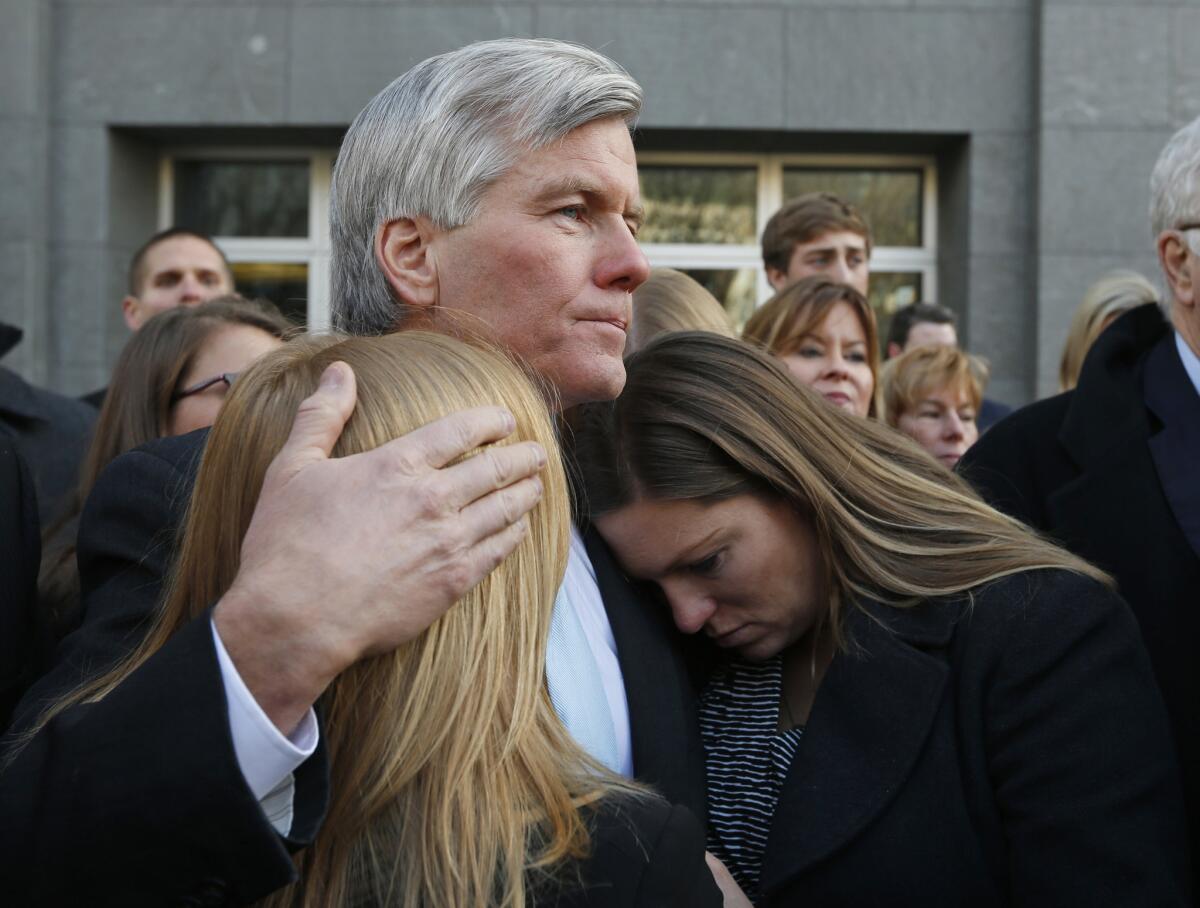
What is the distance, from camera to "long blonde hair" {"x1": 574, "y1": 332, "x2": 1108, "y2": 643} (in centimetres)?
215

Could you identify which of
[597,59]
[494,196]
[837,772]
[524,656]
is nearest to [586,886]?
[524,656]

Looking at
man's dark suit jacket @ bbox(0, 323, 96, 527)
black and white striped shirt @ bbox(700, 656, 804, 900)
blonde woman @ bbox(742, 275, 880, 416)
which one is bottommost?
black and white striped shirt @ bbox(700, 656, 804, 900)

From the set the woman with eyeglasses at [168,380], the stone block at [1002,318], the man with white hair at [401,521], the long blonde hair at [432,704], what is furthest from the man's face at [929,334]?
the long blonde hair at [432,704]

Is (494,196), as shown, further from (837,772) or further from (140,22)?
(140,22)

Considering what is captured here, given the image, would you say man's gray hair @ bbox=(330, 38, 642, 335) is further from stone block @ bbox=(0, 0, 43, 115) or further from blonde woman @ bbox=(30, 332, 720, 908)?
stone block @ bbox=(0, 0, 43, 115)

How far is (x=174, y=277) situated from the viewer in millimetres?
5141

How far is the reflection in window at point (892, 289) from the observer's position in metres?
8.64

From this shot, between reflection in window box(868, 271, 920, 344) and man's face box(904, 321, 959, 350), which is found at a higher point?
reflection in window box(868, 271, 920, 344)

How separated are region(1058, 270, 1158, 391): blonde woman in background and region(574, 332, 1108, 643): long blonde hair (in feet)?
8.74

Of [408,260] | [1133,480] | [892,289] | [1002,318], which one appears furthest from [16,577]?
[892,289]

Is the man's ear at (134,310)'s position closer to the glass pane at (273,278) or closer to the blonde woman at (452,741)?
the glass pane at (273,278)

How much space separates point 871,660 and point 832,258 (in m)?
3.07

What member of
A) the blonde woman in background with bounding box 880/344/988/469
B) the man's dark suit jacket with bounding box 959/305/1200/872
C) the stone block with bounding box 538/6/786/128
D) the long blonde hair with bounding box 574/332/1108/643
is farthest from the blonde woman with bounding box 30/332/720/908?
the stone block with bounding box 538/6/786/128

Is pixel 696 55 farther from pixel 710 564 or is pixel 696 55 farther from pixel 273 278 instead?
pixel 710 564
